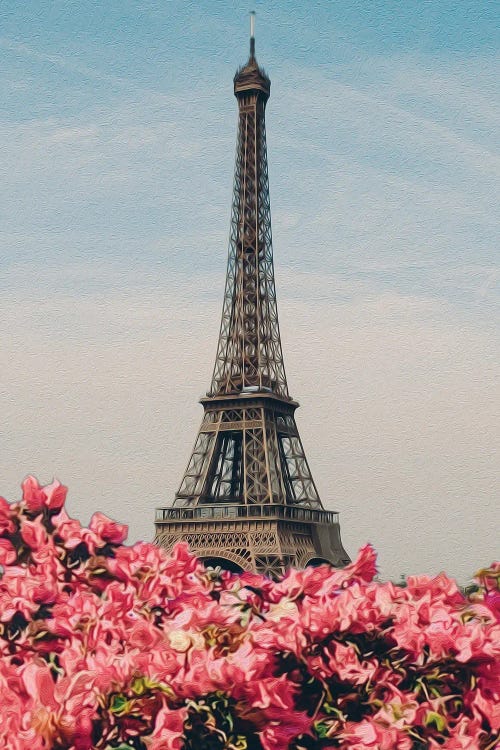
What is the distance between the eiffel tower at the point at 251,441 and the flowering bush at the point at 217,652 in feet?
174

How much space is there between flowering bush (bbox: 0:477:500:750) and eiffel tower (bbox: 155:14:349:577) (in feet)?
174

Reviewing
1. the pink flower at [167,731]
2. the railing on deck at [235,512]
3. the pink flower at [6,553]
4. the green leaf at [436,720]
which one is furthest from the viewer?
the railing on deck at [235,512]

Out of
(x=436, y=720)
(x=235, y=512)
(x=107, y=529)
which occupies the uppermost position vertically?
(x=235, y=512)

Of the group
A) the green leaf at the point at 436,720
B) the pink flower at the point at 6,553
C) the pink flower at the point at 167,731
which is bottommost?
the pink flower at the point at 167,731

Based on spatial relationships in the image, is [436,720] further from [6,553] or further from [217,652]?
[6,553]

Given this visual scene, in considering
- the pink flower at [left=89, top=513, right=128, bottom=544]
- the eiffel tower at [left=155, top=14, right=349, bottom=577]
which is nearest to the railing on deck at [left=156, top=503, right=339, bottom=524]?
the eiffel tower at [left=155, top=14, right=349, bottom=577]

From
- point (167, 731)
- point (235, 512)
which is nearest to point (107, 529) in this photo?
point (167, 731)

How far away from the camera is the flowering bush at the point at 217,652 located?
1094 centimetres

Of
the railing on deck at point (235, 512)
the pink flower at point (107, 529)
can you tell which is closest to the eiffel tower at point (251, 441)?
the railing on deck at point (235, 512)

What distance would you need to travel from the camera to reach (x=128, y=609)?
1334cm

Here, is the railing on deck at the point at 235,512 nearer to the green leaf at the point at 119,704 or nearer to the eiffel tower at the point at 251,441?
the eiffel tower at the point at 251,441

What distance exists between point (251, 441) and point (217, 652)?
60124mm

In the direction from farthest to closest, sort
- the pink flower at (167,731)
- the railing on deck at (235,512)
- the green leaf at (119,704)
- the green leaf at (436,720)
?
the railing on deck at (235,512) < the green leaf at (436,720) < the green leaf at (119,704) < the pink flower at (167,731)

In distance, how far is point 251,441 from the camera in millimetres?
71812
